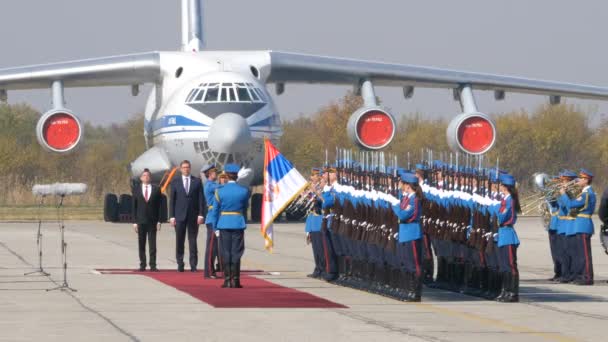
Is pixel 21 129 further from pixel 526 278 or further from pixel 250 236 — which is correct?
pixel 526 278

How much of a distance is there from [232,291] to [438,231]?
2361 mm

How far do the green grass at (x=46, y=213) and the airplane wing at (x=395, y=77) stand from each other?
722 centimetres

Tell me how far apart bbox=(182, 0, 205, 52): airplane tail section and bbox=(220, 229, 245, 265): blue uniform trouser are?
18671mm

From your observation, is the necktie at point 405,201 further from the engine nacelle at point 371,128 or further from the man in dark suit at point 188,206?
the engine nacelle at point 371,128

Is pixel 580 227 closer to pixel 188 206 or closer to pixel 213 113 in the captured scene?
pixel 188 206

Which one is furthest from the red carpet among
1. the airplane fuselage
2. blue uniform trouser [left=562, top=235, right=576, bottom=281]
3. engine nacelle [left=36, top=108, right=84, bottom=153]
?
engine nacelle [left=36, top=108, right=84, bottom=153]

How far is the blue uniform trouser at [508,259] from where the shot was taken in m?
14.1

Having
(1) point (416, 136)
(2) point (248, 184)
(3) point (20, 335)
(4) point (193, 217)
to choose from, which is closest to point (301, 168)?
(1) point (416, 136)

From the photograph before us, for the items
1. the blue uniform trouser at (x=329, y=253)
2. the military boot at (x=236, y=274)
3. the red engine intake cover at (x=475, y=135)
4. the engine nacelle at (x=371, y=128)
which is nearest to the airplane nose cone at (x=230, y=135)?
the engine nacelle at (x=371, y=128)

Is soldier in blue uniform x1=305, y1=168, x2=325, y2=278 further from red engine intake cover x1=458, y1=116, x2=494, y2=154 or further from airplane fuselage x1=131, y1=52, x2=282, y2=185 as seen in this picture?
red engine intake cover x1=458, y1=116, x2=494, y2=154

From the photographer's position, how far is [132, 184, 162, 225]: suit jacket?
18.4m

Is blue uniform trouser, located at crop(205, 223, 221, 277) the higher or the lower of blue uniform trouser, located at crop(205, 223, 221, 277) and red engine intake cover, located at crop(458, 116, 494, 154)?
the lower

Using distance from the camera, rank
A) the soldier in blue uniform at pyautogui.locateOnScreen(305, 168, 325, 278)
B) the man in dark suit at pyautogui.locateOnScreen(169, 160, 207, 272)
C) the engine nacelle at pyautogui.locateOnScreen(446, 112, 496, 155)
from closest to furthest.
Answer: the soldier in blue uniform at pyautogui.locateOnScreen(305, 168, 325, 278), the man in dark suit at pyautogui.locateOnScreen(169, 160, 207, 272), the engine nacelle at pyautogui.locateOnScreen(446, 112, 496, 155)

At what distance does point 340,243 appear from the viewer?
16453mm
